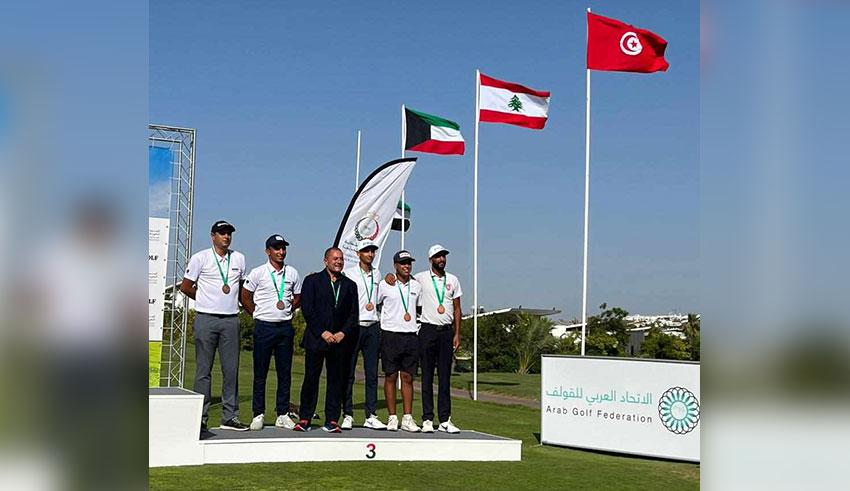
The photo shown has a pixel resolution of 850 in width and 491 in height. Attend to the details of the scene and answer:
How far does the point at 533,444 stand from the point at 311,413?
3.06 m

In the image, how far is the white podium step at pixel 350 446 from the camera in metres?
7.37

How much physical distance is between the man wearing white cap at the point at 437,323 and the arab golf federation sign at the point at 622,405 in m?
1.70

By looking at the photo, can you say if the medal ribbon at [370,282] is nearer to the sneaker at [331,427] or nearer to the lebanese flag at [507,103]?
the sneaker at [331,427]

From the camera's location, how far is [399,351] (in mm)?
8508

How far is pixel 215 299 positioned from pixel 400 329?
1839 millimetres

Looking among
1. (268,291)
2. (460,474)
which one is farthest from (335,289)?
(460,474)

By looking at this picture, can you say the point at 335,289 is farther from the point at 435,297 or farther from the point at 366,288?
the point at 435,297

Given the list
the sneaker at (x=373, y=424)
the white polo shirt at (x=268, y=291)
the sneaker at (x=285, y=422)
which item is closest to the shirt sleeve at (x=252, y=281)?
the white polo shirt at (x=268, y=291)

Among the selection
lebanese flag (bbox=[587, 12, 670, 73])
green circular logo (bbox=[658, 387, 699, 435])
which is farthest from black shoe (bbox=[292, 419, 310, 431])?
lebanese flag (bbox=[587, 12, 670, 73])
